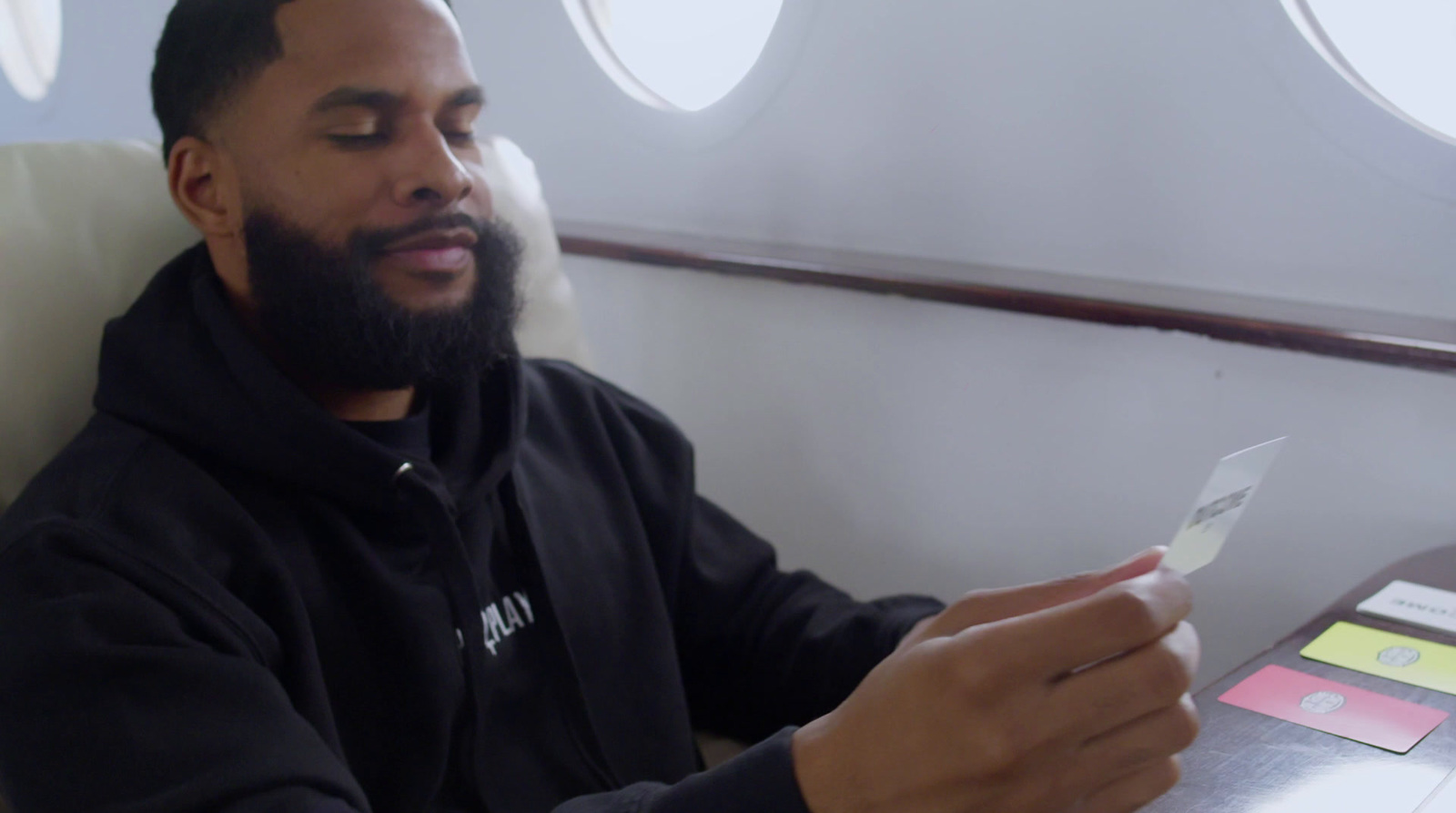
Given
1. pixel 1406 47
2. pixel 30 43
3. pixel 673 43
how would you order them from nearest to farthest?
pixel 1406 47
pixel 673 43
pixel 30 43

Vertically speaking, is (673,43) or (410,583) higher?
(673,43)

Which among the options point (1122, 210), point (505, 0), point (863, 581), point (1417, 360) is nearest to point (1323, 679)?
point (1417, 360)

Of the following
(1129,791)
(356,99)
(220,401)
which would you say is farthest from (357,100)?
(1129,791)

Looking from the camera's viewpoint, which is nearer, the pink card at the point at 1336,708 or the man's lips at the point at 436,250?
the pink card at the point at 1336,708

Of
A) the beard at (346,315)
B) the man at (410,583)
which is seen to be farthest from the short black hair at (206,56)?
the beard at (346,315)

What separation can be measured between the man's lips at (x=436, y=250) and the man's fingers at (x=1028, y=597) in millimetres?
522

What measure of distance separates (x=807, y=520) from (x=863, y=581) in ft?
0.34

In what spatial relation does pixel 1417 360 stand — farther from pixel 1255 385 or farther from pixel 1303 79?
pixel 1303 79

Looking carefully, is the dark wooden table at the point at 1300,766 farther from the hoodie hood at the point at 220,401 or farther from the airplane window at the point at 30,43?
the airplane window at the point at 30,43

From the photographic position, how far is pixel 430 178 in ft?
3.25

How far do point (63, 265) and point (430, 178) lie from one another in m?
Answer: 0.30

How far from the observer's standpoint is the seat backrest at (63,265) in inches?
36.7

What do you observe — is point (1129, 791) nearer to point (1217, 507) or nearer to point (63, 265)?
point (1217, 507)

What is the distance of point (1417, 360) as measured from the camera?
0.98 meters
